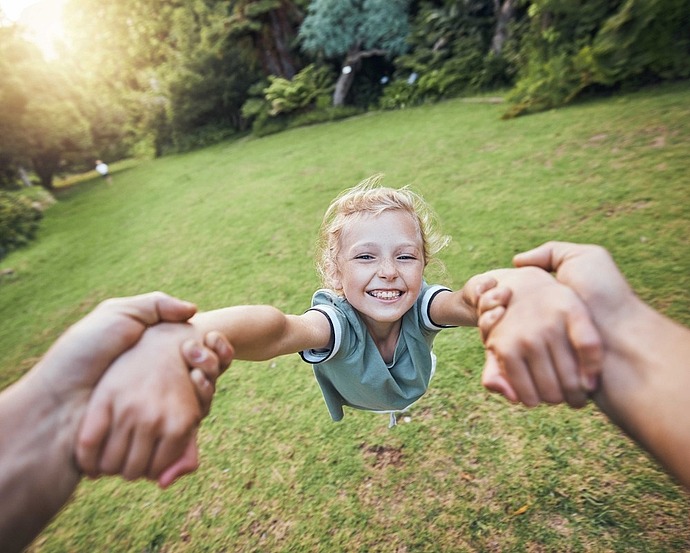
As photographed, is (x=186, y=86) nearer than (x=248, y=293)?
No

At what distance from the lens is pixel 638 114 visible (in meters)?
5.93

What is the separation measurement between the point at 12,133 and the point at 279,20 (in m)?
11.0

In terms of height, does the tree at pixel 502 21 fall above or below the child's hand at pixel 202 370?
above

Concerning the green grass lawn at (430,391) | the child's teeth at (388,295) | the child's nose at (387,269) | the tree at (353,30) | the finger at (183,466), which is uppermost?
the tree at (353,30)

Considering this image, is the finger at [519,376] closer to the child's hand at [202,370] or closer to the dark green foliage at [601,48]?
the child's hand at [202,370]

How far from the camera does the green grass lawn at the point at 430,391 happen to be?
6.52 feet

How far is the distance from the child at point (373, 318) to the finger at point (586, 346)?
0.06 feet

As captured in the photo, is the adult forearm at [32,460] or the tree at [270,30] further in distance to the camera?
the tree at [270,30]

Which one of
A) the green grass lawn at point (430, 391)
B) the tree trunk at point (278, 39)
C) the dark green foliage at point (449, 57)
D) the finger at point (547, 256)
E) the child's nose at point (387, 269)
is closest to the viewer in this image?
the finger at point (547, 256)

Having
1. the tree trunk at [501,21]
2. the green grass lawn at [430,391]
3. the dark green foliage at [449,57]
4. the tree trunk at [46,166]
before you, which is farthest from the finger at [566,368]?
the tree trunk at [46,166]

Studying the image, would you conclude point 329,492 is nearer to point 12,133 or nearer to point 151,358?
point 151,358

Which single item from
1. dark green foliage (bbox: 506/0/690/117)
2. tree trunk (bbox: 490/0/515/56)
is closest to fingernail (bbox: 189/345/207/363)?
dark green foliage (bbox: 506/0/690/117)

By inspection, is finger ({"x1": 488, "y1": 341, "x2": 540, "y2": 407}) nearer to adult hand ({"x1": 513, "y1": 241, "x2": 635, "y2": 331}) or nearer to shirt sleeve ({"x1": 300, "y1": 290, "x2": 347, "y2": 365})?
adult hand ({"x1": 513, "y1": 241, "x2": 635, "y2": 331})

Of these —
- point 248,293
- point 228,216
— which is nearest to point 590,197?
point 248,293
